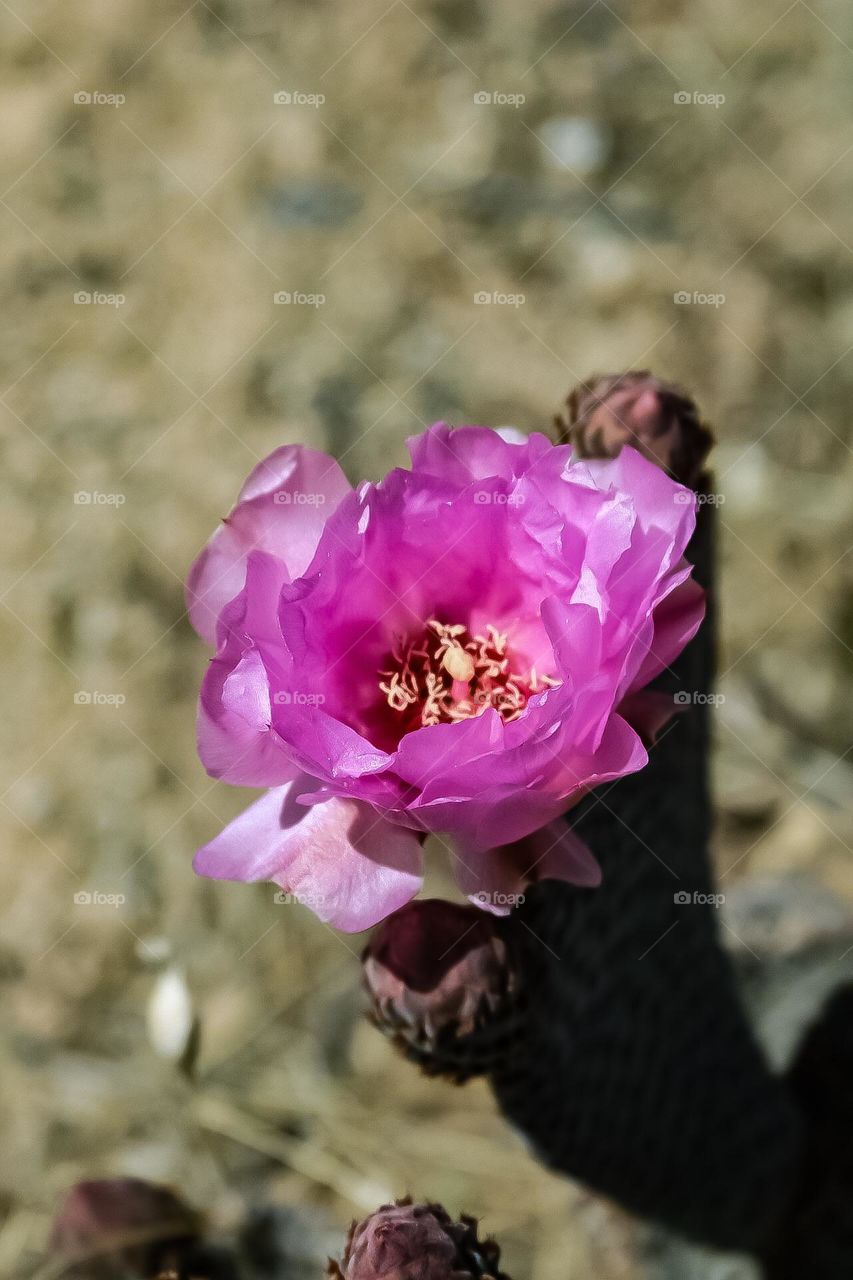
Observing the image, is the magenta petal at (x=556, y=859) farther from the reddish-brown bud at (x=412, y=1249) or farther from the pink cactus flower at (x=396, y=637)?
the reddish-brown bud at (x=412, y=1249)

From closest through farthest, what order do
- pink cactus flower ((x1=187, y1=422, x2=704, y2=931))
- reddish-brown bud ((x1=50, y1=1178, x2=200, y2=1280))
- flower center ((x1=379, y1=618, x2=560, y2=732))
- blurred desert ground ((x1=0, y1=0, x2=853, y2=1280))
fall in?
pink cactus flower ((x1=187, y1=422, x2=704, y2=931)) → flower center ((x1=379, y1=618, x2=560, y2=732)) → reddish-brown bud ((x1=50, y1=1178, x2=200, y2=1280)) → blurred desert ground ((x1=0, y1=0, x2=853, y2=1280))

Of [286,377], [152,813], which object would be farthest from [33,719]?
[286,377]

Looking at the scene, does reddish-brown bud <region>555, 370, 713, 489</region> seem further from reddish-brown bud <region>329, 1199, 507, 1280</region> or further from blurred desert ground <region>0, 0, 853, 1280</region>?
blurred desert ground <region>0, 0, 853, 1280</region>

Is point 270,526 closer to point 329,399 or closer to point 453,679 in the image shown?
point 453,679

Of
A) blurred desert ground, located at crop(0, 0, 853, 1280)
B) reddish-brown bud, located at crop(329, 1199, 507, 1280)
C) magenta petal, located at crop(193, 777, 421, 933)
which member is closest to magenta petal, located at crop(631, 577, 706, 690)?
magenta petal, located at crop(193, 777, 421, 933)

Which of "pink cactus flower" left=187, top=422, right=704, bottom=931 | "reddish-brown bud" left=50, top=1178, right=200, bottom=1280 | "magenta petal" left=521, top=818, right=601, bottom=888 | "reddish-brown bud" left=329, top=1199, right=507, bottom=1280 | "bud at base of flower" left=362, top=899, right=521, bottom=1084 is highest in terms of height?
"pink cactus flower" left=187, top=422, right=704, bottom=931

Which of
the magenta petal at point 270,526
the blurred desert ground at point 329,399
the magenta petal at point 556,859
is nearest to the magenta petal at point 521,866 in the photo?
the magenta petal at point 556,859
